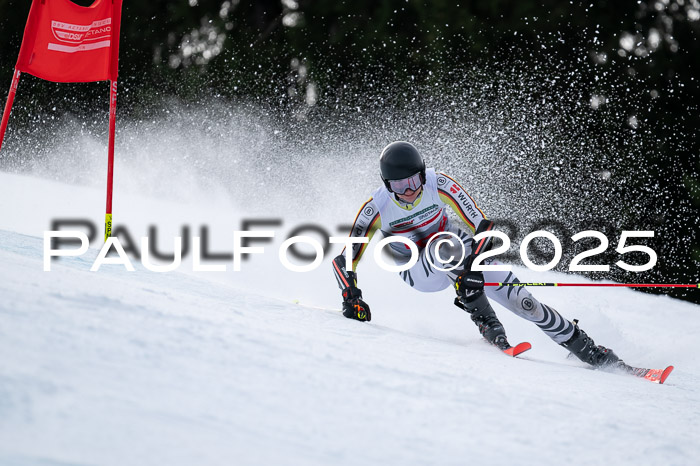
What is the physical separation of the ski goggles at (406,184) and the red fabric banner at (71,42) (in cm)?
215

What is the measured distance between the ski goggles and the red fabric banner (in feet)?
7.04

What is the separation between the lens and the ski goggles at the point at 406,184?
3.49m

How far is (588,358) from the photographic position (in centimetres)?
345

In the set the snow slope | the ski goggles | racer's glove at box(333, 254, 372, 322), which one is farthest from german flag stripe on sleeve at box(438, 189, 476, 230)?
the snow slope

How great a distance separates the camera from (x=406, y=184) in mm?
3504

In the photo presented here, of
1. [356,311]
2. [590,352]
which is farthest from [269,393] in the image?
[590,352]

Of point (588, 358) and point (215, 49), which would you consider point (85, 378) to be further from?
point (215, 49)

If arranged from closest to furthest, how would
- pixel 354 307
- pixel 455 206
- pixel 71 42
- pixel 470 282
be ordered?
pixel 470 282
pixel 354 307
pixel 455 206
pixel 71 42

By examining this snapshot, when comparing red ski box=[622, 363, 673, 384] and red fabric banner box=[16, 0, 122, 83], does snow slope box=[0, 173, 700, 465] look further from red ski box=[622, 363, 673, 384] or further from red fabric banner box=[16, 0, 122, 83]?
red fabric banner box=[16, 0, 122, 83]

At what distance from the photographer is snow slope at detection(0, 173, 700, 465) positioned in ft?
4.45

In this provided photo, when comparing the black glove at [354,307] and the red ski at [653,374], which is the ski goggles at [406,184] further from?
the red ski at [653,374]

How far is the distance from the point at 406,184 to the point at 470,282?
66 cm

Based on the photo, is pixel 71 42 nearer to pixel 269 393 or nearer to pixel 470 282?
pixel 470 282

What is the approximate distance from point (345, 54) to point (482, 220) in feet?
31.2
